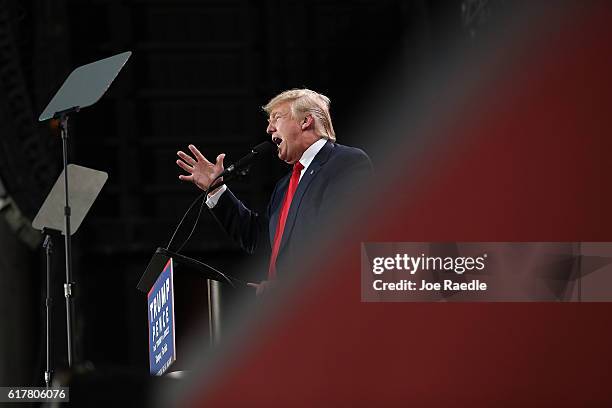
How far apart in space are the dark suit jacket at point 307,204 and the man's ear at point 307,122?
0.08 m

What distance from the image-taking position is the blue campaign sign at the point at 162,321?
2.17 metres

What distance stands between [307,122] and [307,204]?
0.86 feet

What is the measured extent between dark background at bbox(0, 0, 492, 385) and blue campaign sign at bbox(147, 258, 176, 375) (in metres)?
2.40

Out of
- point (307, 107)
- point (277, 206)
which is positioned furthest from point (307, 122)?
point (277, 206)

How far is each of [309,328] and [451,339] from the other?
0.41 m

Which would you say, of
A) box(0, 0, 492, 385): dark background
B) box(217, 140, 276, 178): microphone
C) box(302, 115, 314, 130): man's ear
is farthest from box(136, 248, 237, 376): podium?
box(0, 0, 492, 385): dark background

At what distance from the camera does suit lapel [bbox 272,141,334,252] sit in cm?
274

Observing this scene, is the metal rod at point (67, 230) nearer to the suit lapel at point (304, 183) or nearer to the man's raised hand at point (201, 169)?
the man's raised hand at point (201, 169)

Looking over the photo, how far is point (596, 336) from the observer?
253 centimetres

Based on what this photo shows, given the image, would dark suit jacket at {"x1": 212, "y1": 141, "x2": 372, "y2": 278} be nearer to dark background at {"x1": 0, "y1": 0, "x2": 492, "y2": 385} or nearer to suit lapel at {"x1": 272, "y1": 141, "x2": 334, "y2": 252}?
suit lapel at {"x1": 272, "y1": 141, "x2": 334, "y2": 252}

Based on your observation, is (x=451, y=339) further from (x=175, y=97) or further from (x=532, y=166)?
(x=175, y=97)

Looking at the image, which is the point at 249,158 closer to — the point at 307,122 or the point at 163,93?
the point at 307,122

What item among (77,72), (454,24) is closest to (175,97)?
(454,24)

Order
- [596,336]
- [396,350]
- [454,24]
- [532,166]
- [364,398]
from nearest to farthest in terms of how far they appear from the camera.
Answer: [364,398], [396,350], [596,336], [532,166], [454,24]
